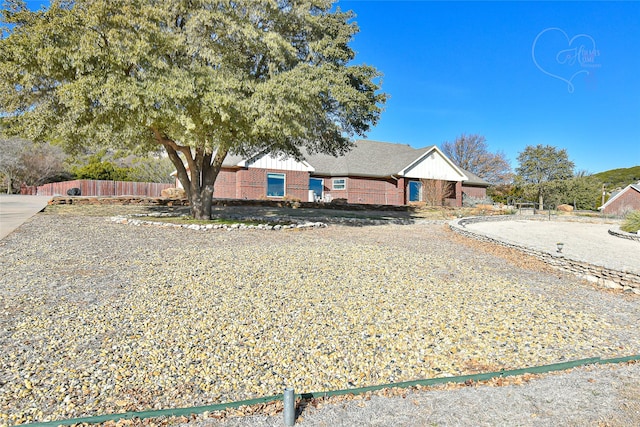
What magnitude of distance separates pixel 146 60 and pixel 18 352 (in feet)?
25.1

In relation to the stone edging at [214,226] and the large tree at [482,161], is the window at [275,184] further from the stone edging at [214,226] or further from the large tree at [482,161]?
the large tree at [482,161]

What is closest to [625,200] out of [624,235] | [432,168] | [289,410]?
[432,168]

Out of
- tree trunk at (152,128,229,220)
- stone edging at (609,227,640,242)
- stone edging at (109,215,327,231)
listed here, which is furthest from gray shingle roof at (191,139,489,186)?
stone edging at (109,215,327,231)

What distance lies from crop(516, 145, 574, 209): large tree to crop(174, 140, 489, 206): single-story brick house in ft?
33.7

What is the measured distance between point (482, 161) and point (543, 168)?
10.8 m

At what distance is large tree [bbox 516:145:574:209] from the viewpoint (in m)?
35.4

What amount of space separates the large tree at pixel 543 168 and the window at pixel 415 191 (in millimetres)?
13438

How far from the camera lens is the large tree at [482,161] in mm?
46375

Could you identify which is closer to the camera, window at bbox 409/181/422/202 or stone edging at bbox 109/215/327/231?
stone edging at bbox 109/215/327/231

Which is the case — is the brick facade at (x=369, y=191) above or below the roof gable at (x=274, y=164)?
below

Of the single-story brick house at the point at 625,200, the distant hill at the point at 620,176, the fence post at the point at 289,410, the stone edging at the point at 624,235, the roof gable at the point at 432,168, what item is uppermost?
the distant hill at the point at 620,176

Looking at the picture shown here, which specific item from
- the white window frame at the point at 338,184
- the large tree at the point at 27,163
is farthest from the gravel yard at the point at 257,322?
the large tree at the point at 27,163

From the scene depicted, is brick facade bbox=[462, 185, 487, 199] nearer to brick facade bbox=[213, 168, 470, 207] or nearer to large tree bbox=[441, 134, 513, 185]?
brick facade bbox=[213, 168, 470, 207]

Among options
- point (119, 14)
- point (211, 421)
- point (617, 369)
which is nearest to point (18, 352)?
point (211, 421)
